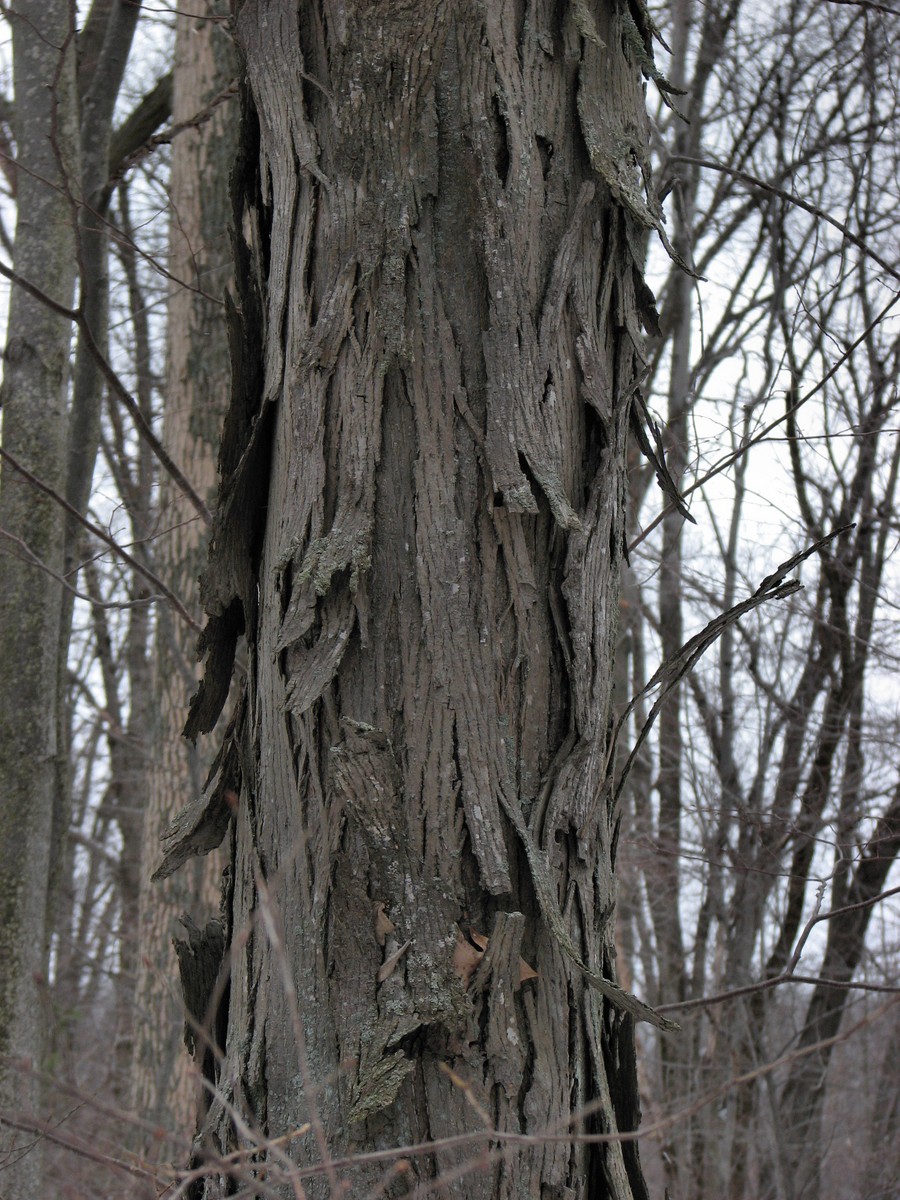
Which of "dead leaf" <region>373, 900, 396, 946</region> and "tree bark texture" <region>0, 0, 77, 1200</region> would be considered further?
"tree bark texture" <region>0, 0, 77, 1200</region>

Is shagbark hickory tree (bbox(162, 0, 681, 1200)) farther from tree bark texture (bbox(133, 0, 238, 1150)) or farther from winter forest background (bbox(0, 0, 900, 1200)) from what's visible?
tree bark texture (bbox(133, 0, 238, 1150))

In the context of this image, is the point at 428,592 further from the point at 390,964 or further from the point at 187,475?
the point at 187,475

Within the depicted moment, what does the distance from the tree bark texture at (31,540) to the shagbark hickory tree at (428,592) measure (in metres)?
1.85

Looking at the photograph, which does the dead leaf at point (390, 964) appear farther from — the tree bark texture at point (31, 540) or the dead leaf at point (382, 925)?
the tree bark texture at point (31, 540)

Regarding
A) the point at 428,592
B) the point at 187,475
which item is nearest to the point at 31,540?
the point at 187,475

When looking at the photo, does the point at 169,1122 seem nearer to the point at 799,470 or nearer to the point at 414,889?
the point at 414,889

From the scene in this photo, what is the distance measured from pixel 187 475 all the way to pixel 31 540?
146 centimetres

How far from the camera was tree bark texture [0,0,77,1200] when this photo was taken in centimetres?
325

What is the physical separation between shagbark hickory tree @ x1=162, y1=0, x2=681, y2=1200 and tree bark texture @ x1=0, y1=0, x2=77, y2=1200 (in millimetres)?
1852

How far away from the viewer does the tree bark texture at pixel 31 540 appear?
10.6 feet

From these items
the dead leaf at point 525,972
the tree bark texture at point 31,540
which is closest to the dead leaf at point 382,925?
the dead leaf at point 525,972

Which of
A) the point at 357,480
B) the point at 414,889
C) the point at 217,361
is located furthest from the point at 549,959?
the point at 217,361

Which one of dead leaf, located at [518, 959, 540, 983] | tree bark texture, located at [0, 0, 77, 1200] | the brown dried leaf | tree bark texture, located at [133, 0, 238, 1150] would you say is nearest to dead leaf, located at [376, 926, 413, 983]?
the brown dried leaf

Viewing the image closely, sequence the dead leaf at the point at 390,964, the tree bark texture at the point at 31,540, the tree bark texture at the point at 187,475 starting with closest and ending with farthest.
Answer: the dead leaf at the point at 390,964, the tree bark texture at the point at 31,540, the tree bark texture at the point at 187,475
